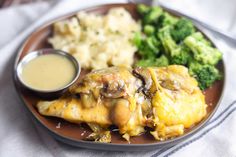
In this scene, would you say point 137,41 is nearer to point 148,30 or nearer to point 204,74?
point 148,30

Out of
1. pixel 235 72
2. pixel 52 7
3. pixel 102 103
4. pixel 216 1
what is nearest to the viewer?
pixel 102 103

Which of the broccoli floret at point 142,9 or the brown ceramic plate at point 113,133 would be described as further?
the broccoli floret at point 142,9

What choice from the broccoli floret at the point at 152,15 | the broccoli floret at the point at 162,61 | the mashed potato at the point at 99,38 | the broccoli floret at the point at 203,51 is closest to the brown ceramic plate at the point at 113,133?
the broccoli floret at the point at 203,51

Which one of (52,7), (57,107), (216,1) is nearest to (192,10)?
(216,1)

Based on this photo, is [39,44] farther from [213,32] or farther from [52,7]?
[213,32]

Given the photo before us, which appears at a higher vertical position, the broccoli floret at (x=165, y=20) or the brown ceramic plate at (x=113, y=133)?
the broccoli floret at (x=165, y=20)

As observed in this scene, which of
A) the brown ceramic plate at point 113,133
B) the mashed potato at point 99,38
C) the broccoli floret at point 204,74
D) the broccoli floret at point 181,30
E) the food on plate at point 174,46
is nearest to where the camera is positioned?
the brown ceramic plate at point 113,133

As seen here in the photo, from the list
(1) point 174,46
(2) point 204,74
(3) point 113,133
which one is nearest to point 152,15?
(1) point 174,46

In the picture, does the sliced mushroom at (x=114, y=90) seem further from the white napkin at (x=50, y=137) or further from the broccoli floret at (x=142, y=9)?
the broccoli floret at (x=142, y=9)
